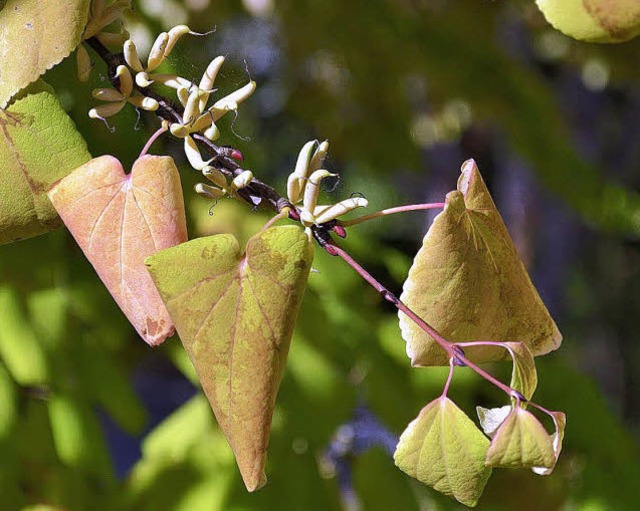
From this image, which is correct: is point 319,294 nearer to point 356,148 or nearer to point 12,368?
point 12,368

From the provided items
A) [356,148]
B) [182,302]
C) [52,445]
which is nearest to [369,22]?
[356,148]

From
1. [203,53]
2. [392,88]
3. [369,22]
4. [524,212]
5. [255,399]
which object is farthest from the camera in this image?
[524,212]

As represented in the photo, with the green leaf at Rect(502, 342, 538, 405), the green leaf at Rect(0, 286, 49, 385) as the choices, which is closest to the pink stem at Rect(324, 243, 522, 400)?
the green leaf at Rect(502, 342, 538, 405)

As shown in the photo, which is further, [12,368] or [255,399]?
[12,368]

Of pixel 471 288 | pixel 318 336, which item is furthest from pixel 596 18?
pixel 318 336

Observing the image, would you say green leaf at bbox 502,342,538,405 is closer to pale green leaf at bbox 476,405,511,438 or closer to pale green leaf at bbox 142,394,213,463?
pale green leaf at bbox 476,405,511,438

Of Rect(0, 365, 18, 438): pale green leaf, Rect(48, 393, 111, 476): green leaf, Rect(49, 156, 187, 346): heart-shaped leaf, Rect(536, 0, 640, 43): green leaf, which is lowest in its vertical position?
Rect(48, 393, 111, 476): green leaf

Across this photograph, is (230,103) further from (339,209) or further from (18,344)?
(18,344)
